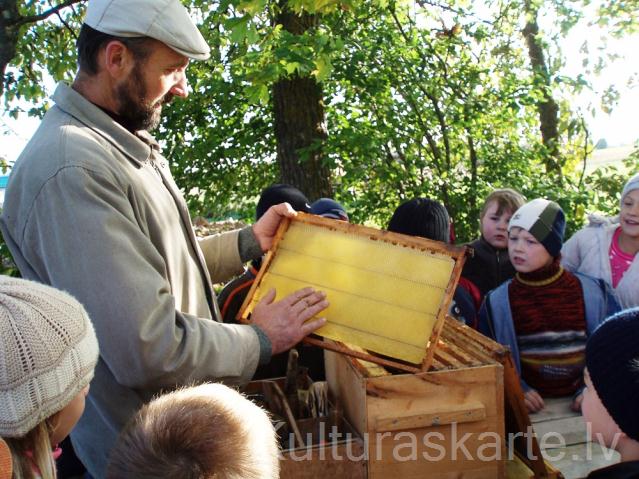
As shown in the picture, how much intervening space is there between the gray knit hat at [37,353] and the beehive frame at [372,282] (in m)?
0.70

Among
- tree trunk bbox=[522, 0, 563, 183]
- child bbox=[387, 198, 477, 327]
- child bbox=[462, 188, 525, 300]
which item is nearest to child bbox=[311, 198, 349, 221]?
child bbox=[387, 198, 477, 327]

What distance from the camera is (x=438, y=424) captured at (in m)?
1.81

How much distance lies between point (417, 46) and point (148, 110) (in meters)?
5.68

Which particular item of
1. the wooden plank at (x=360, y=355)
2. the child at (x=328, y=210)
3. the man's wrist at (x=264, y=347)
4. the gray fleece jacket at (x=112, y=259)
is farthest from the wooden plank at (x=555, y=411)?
the child at (x=328, y=210)

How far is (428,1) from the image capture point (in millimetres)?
7852

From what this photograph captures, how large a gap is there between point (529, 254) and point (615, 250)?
1030mm

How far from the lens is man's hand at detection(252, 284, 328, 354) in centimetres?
181

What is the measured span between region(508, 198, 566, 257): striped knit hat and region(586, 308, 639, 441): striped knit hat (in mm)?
1564

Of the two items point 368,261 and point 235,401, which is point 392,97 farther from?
point 235,401

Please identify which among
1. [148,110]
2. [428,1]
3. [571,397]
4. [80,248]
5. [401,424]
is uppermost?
[428,1]

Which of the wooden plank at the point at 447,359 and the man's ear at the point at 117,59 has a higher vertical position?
the man's ear at the point at 117,59

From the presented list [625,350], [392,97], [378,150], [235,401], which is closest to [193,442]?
[235,401]

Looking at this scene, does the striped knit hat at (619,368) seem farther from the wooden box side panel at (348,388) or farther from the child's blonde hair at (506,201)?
the child's blonde hair at (506,201)

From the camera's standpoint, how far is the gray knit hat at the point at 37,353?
3.75 ft
